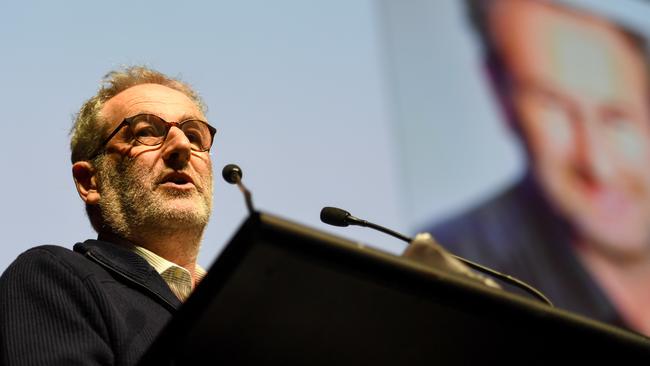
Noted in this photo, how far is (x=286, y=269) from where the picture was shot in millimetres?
1103

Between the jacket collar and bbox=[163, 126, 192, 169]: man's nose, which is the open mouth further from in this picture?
the jacket collar

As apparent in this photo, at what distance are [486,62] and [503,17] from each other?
204 mm

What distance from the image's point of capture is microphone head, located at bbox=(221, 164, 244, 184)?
4.93ft

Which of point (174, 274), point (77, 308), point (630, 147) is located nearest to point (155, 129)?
point (174, 274)

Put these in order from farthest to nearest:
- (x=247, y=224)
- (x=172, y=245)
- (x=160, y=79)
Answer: (x=160, y=79) → (x=172, y=245) → (x=247, y=224)

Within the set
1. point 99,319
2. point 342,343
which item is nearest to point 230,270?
point 342,343

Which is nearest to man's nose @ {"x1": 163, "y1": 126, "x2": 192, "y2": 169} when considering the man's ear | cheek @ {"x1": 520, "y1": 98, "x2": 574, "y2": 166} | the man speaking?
the man speaking

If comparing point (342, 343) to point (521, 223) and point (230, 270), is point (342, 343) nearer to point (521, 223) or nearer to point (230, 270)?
point (230, 270)

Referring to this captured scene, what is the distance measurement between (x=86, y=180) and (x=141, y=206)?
0.26 meters

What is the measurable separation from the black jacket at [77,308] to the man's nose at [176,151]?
43cm

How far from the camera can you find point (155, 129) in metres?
2.37

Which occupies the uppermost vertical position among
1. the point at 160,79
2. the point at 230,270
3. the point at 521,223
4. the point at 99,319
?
the point at 521,223

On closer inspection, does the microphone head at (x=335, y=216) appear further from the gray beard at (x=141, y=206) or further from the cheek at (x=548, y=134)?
the cheek at (x=548, y=134)

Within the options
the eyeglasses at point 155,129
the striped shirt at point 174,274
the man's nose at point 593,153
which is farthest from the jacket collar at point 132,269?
the man's nose at point 593,153
